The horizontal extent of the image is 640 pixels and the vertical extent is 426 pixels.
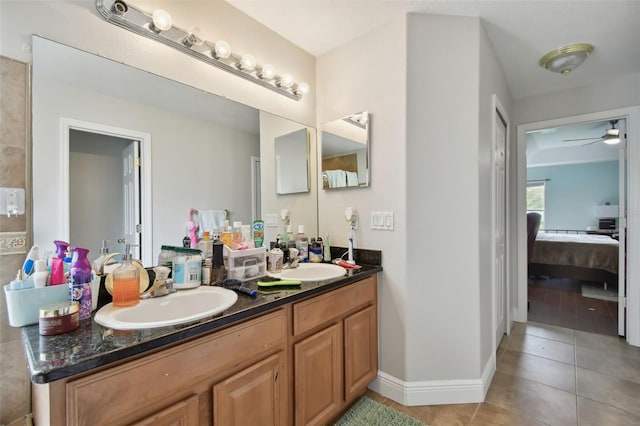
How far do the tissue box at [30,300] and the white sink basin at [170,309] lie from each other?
0.45 feet

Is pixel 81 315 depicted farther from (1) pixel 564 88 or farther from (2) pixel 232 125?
(1) pixel 564 88

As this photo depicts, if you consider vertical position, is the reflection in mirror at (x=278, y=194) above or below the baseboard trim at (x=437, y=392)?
above

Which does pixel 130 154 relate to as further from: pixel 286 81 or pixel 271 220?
pixel 286 81

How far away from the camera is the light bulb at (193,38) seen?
1447mm

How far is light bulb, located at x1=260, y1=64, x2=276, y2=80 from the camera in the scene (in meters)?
1.82

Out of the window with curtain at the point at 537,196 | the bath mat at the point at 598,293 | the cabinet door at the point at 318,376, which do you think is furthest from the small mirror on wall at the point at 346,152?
the window with curtain at the point at 537,196

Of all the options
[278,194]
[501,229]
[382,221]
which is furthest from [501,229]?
[278,194]

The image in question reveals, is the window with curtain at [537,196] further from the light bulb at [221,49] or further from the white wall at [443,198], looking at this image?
the light bulb at [221,49]

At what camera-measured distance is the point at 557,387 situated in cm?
191

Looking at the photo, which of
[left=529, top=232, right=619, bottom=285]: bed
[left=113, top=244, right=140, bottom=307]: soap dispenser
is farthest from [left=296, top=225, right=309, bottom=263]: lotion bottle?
[left=529, top=232, right=619, bottom=285]: bed

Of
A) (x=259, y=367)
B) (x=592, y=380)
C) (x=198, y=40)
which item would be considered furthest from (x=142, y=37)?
(x=592, y=380)

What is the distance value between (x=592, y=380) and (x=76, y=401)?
291 centimetres

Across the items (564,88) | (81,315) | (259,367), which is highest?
(564,88)

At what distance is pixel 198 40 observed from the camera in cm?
148
